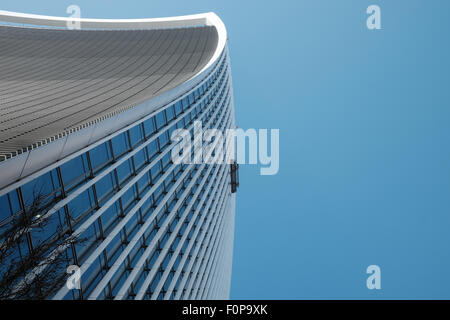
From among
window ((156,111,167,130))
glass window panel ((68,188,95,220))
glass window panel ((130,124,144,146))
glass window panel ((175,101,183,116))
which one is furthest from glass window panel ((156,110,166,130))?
glass window panel ((68,188,95,220))

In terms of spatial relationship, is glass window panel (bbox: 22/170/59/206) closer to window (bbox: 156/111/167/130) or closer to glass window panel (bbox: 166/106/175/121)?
window (bbox: 156/111/167/130)

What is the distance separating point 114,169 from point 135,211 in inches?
111

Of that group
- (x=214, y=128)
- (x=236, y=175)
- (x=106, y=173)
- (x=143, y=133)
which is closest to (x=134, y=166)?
(x=143, y=133)

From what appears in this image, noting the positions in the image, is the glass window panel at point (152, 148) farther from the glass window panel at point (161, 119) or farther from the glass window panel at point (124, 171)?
the glass window panel at point (124, 171)

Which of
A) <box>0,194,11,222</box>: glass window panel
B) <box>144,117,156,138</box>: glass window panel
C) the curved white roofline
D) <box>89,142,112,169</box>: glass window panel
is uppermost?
the curved white roofline

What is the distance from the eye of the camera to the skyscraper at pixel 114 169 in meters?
11.2

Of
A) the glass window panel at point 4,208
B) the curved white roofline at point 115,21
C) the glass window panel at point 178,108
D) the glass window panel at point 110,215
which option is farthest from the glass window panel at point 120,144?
the curved white roofline at point 115,21

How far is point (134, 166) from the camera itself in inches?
723

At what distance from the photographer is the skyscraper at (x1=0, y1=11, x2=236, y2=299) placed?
11188mm

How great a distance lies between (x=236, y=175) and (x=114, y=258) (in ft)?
121

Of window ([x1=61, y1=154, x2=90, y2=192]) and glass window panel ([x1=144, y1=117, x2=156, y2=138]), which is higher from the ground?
glass window panel ([x1=144, y1=117, x2=156, y2=138])

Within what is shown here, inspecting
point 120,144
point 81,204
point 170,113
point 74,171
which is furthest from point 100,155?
point 170,113

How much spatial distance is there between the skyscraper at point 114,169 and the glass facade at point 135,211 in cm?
6

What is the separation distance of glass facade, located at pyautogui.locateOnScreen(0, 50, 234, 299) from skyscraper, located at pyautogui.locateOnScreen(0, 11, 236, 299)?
0.18 feet
